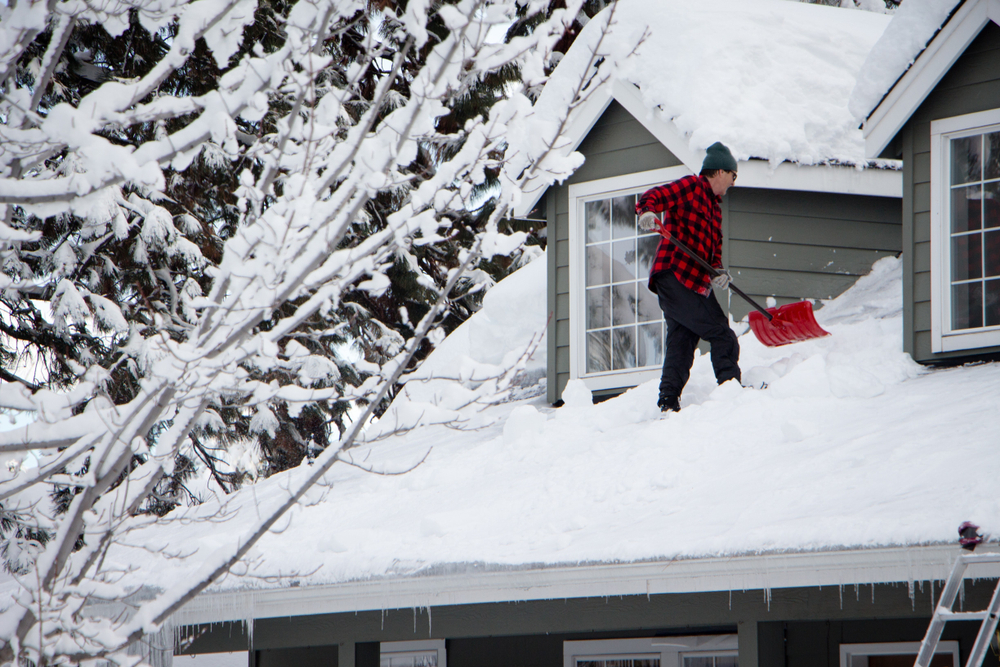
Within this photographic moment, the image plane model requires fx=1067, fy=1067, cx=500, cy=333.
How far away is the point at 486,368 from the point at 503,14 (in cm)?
122

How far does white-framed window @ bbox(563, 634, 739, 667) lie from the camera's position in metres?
6.25

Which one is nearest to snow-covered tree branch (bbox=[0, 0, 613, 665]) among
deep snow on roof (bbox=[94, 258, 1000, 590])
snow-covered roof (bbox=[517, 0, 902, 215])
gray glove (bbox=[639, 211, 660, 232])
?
deep snow on roof (bbox=[94, 258, 1000, 590])

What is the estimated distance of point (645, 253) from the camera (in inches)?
289

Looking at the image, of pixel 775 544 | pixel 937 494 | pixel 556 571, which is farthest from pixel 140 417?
pixel 937 494

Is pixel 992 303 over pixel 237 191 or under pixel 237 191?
under

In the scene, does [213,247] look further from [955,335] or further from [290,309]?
[955,335]

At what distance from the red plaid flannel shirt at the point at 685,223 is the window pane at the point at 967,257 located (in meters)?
1.32

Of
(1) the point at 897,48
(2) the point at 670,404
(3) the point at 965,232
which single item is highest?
(1) the point at 897,48

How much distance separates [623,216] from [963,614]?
4509 millimetres

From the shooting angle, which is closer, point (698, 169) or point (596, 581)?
point (596, 581)

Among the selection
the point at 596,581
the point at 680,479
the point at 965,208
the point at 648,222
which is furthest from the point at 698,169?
the point at 596,581

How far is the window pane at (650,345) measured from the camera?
725 centimetres

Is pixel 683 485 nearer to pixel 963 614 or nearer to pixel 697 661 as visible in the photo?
pixel 963 614

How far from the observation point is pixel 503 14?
12.0ft
